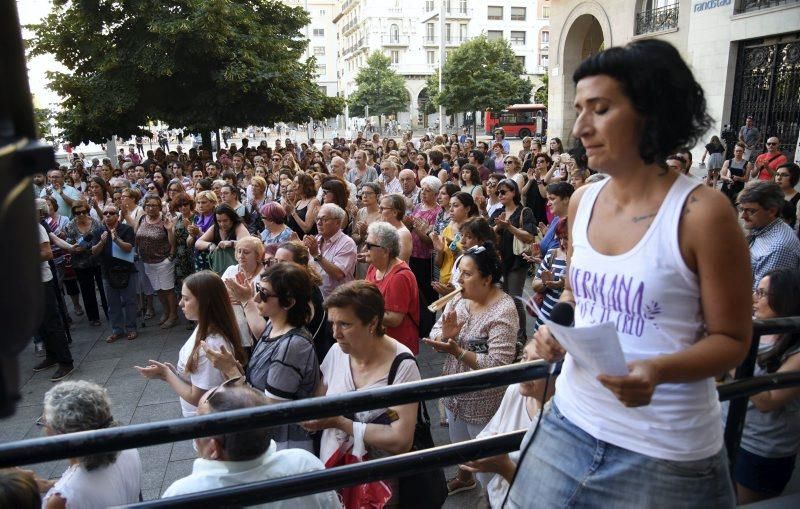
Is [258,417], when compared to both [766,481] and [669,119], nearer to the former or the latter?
[669,119]

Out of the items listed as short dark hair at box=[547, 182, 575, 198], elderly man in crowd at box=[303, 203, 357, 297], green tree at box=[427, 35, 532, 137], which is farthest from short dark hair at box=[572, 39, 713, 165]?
green tree at box=[427, 35, 532, 137]

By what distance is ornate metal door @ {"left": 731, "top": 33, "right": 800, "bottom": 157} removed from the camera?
14758 millimetres

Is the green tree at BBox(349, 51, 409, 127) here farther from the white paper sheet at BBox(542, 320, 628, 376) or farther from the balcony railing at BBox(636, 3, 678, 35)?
the white paper sheet at BBox(542, 320, 628, 376)

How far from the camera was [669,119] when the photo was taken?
1482mm

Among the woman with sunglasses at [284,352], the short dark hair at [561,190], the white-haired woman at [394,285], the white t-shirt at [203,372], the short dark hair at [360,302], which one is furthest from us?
the short dark hair at [561,190]

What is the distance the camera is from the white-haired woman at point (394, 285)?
4.46 meters

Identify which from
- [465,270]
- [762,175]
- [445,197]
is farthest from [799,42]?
[465,270]

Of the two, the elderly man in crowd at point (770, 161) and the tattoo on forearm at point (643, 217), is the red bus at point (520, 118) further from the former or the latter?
the tattoo on forearm at point (643, 217)

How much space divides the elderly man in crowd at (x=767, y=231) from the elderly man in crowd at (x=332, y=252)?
3498mm

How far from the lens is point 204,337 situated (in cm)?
393

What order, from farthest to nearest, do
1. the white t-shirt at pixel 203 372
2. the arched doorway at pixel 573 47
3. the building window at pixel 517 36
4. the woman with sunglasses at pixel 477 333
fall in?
1. the building window at pixel 517 36
2. the arched doorway at pixel 573 47
3. the white t-shirt at pixel 203 372
4. the woman with sunglasses at pixel 477 333

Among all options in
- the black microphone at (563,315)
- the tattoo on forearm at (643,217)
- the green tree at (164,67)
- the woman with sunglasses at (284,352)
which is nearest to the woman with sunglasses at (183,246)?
the woman with sunglasses at (284,352)

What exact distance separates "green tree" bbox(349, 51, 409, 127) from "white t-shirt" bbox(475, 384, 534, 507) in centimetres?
5639

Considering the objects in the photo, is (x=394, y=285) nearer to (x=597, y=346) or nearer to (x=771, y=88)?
(x=597, y=346)
